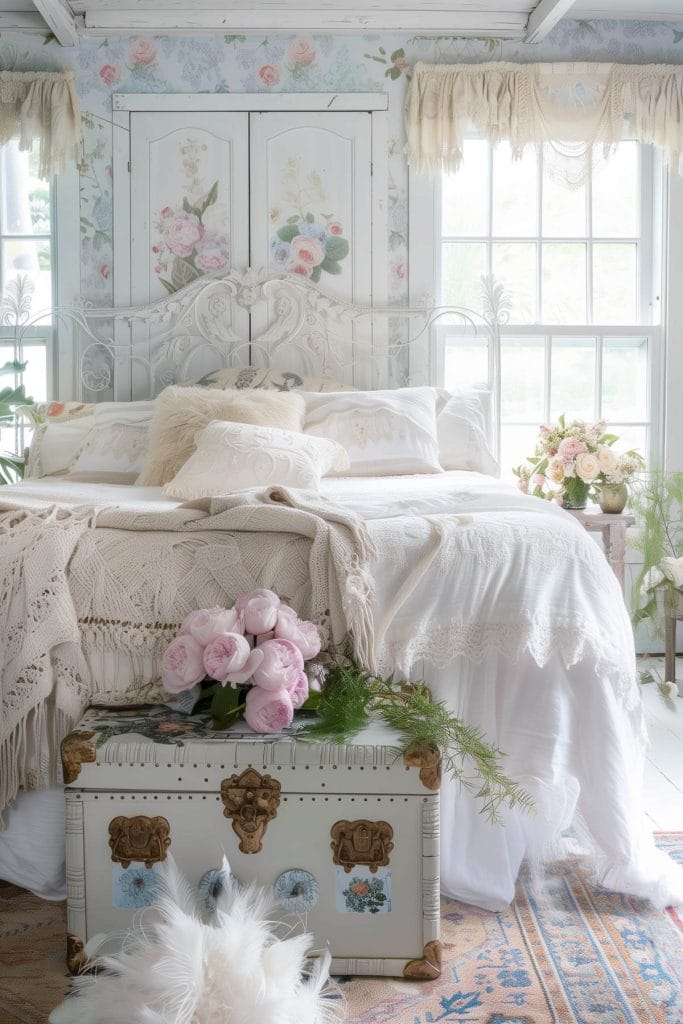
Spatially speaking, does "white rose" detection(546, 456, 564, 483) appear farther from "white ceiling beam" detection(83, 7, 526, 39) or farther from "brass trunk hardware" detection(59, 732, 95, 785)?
"brass trunk hardware" detection(59, 732, 95, 785)

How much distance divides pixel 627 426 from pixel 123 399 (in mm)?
2158

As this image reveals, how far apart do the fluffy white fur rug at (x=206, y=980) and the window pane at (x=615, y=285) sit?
334 cm

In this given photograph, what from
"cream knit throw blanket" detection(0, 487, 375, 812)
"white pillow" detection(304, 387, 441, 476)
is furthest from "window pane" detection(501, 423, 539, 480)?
"cream knit throw blanket" detection(0, 487, 375, 812)

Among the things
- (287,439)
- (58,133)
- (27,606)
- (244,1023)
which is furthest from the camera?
(58,133)

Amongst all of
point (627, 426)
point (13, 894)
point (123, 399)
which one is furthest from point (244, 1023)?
point (627, 426)

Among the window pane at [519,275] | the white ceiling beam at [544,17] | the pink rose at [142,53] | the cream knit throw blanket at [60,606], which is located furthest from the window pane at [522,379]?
the cream knit throw blanket at [60,606]

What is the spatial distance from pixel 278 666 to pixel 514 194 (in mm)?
3112

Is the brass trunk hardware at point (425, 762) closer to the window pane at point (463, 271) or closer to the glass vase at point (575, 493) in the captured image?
the glass vase at point (575, 493)

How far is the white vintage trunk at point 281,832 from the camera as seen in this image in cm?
177

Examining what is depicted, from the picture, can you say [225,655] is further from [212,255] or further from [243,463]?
[212,255]

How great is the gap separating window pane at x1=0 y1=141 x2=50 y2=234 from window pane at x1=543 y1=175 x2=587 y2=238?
2.12 meters

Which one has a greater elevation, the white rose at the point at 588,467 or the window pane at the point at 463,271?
the window pane at the point at 463,271

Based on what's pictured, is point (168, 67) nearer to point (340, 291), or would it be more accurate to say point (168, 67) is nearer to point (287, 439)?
point (340, 291)

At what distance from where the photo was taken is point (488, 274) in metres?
4.32
